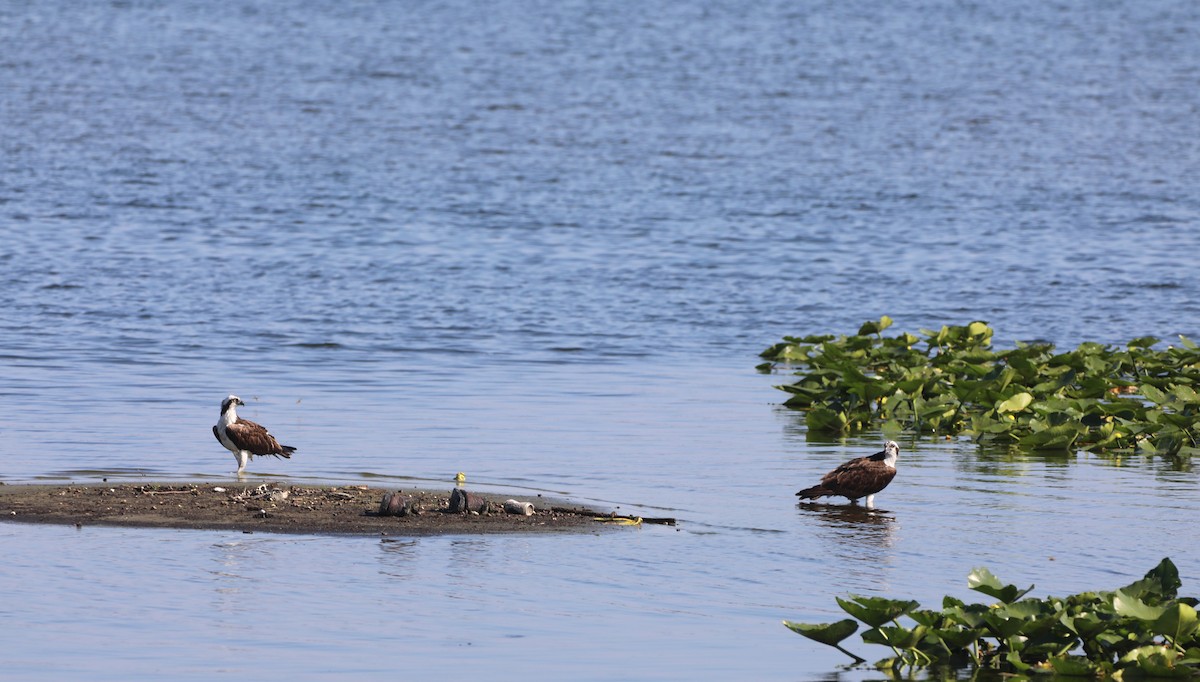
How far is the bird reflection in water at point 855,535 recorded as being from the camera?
40.2 feet

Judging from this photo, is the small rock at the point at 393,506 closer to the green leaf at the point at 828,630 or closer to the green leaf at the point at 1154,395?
the green leaf at the point at 828,630

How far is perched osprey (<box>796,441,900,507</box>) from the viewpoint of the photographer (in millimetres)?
14586

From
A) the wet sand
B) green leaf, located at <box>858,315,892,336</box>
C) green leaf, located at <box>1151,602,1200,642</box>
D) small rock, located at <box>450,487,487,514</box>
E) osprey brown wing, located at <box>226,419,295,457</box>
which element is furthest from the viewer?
green leaf, located at <box>858,315,892,336</box>

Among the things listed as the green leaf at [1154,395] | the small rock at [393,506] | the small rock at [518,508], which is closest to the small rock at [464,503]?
the small rock at [518,508]

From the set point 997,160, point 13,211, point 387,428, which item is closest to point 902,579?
point 387,428

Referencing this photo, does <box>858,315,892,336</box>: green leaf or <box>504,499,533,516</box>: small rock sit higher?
<box>858,315,892,336</box>: green leaf

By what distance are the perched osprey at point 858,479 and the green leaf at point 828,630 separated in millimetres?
4795

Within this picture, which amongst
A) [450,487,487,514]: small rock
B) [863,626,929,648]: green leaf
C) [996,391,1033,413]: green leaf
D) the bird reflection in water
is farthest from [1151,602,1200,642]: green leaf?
[996,391,1033,413]: green leaf

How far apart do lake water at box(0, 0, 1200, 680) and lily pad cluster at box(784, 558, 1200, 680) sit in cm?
39

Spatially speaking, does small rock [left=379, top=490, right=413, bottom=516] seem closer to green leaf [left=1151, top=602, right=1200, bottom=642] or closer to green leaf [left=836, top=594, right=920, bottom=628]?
green leaf [left=836, top=594, right=920, bottom=628]

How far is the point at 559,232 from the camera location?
39656 mm

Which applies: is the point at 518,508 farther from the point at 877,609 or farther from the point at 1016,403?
the point at 1016,403

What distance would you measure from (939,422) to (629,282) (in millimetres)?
14045

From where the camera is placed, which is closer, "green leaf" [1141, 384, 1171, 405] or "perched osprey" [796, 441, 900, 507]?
"perched osprey" [796, 441, 900, 507]
